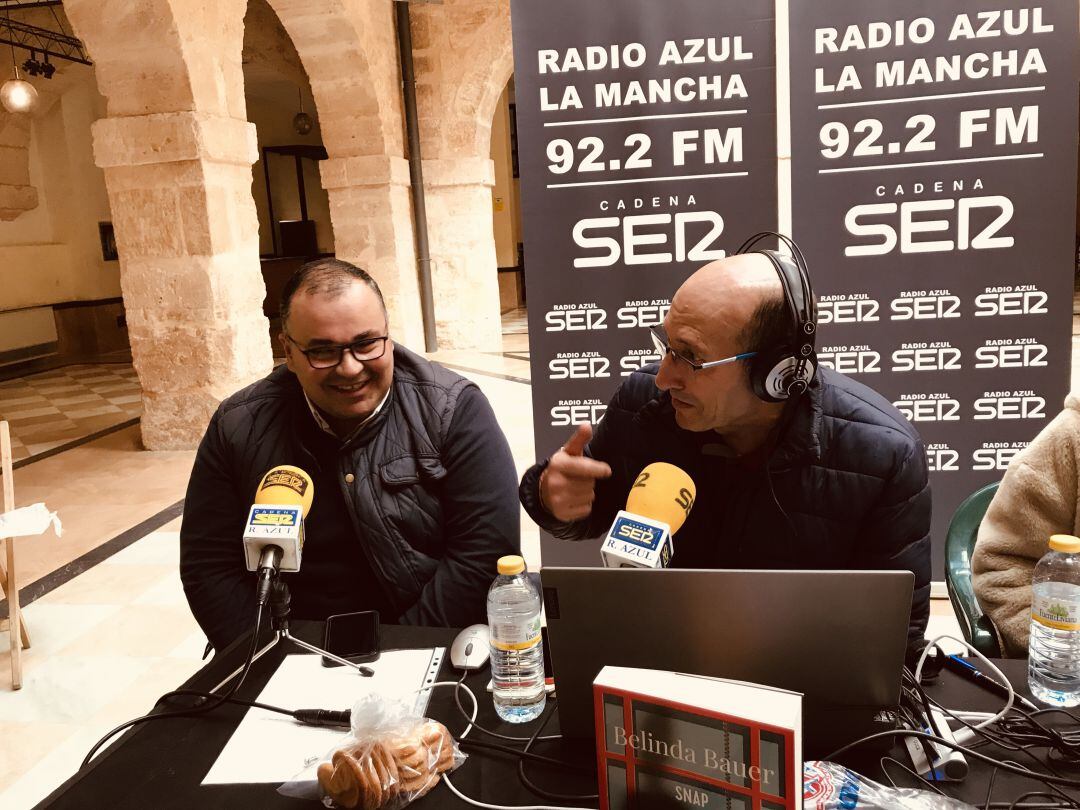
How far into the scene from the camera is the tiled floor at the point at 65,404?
6.54 metres

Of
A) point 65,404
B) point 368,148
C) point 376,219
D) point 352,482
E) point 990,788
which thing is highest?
point 368,148

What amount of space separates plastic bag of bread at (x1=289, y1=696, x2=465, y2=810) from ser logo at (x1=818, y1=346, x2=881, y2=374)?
2181 millimetres

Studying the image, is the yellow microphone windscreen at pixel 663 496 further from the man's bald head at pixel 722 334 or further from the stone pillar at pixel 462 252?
the stone pillar at pixel 462 252

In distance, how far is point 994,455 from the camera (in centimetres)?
290

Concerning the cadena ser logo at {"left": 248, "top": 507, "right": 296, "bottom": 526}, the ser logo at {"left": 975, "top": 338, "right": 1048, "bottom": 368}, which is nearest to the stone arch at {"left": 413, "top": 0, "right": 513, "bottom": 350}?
the ser logo at {"left": 975, "top": 338, "right": 1048, "bottom": 368}

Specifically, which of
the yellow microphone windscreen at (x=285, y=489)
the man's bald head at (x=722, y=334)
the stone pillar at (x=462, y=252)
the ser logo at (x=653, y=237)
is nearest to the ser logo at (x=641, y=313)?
the ser logo at (x=653, y=237)

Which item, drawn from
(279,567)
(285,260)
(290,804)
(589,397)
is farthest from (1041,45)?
(285,260)

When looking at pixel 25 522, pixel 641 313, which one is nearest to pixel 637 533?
pixel 641 313

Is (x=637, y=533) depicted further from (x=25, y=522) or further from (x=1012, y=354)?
(x=25, y=522)

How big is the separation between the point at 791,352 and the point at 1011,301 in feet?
5.71

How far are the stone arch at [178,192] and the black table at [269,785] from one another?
15.6ft

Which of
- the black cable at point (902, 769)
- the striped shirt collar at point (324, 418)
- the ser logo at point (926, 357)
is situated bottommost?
the black cable at point (902, 769)

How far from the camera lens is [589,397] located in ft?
10.1

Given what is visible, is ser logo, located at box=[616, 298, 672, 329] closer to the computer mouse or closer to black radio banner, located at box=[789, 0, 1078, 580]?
black radio banner, located at box=[789, 0, 1078, 580]
